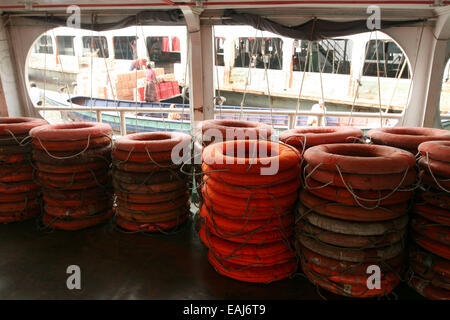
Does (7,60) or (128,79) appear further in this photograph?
(128,79)

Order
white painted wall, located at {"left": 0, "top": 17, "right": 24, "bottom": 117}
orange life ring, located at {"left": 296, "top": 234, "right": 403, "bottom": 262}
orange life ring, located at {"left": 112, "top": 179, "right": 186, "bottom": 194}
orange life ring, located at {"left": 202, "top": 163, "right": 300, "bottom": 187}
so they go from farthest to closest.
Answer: white painted wall, located at {"left": 0, "top": 17, "right": 24, "bottom": 117} → orange life ring, located at {"left": 112, "top": 179, "right": 186, "bottom": 194} → orange life ring, located at {"left": 202, "top": 163, "right": 300, "bottom": 187} → orange life ring, located at {"left": 296, "top": 234, "right": 403, "bottom": 262}

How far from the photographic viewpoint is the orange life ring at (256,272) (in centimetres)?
239

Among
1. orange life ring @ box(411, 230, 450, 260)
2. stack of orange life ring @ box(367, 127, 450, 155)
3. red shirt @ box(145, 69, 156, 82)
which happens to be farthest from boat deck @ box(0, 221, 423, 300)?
red shirt @ box(145, 69, 156, 82)

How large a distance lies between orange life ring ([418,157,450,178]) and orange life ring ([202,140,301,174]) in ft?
2.83

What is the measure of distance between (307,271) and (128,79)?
12.4 meters

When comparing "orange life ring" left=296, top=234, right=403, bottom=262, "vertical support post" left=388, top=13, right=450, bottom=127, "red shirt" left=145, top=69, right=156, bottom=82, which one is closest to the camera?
"orange life ring" left=296, top=234, right=403, bottom=262

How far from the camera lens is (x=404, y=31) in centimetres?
423

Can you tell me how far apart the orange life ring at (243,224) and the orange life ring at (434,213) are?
89 cm

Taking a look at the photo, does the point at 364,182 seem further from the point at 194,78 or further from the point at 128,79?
the point at 128,79

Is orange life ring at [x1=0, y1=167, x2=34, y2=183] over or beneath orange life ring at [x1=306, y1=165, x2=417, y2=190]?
beneath

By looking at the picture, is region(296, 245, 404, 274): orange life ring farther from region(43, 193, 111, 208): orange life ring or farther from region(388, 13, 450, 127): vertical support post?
region(388, 13, 450, 127): vertical support post

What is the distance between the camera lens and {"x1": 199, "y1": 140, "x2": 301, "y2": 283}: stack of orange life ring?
7.43 feet

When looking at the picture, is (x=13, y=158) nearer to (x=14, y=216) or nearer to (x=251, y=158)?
(x=14, y=216)
